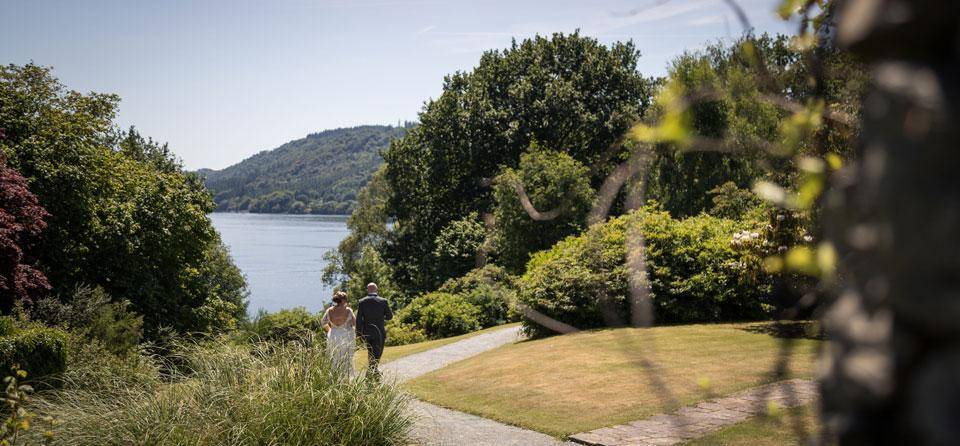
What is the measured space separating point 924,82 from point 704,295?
1674 centimetres

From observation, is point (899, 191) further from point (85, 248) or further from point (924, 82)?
point (85, 248)

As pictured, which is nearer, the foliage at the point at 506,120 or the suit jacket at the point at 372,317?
the suit jacket at the point at 372,317

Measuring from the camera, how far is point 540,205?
27062 mm

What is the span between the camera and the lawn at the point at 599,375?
9.64 metres

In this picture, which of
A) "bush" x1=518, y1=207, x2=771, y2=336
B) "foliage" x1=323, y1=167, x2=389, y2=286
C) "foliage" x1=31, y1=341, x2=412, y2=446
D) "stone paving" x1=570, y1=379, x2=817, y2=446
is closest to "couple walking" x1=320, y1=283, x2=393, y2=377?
"foliage" x1=31, y1=341, x2=412, y2=446

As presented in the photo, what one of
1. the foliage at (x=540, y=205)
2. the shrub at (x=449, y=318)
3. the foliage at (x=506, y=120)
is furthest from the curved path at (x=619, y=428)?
the foliage at (x=506, y=120)

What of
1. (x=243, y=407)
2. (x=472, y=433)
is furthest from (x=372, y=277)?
(x=243, y=407)

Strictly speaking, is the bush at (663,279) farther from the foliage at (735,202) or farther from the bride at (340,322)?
the bride at (340,322)

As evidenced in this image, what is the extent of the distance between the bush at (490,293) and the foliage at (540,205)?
1151mm

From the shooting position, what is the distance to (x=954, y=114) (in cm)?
79

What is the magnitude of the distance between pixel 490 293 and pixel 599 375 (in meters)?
13.7

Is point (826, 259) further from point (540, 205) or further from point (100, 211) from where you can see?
point (100, 211)

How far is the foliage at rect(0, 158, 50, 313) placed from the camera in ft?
56.8

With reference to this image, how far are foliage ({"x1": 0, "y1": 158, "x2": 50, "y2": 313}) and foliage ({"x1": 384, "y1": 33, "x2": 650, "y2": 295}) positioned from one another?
57.9 ft
